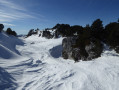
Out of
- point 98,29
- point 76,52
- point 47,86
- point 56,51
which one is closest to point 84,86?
point 47,86

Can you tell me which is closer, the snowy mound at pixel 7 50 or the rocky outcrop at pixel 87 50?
the snowy mound at pixel 7 50

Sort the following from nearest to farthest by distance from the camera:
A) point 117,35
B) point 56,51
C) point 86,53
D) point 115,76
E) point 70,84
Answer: point 70,84, point 115,76, point 117,35, point 86,53, point 56,51

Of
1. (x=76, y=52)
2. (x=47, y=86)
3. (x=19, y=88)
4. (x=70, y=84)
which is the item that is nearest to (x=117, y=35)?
(x=76, y=52)

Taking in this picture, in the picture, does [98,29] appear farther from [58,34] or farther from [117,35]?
[58,34]

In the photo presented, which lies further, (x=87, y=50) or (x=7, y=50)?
(x=87, y=50)

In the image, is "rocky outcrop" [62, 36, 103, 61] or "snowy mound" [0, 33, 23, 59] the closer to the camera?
"snowy mound" [0, 33, 23, 59]

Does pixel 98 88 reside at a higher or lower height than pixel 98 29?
→ lower

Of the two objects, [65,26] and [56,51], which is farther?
[65,26]

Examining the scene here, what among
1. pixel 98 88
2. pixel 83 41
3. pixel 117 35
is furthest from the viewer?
pixel 83 41

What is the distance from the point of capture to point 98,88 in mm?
6305

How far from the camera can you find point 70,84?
683cm

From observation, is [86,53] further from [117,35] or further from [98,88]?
[98,88]

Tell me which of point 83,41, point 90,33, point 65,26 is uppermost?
point 65,26

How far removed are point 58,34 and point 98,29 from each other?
113 ft
